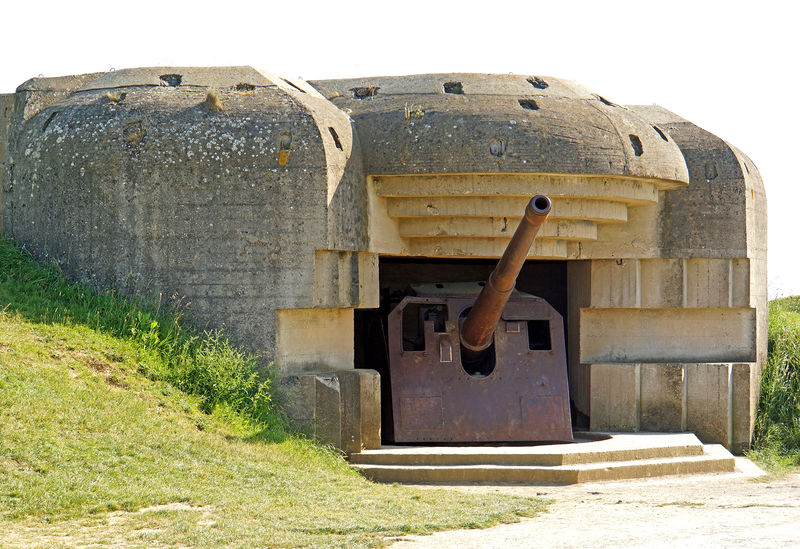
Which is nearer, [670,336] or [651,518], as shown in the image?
[651,518]

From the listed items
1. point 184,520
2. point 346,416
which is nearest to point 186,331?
point 346,416

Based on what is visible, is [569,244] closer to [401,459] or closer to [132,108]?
[401,459]

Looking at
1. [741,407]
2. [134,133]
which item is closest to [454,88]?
[134,133]

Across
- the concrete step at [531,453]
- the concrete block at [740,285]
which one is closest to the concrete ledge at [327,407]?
the concrete step at [531,453]

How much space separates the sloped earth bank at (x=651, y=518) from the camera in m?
5.86

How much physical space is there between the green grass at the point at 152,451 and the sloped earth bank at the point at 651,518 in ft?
1.01

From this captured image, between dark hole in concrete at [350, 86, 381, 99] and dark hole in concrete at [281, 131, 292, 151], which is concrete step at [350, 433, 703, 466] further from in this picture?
dark hole in concrete at [350, 86, 381, 99]

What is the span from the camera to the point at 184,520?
6137mm

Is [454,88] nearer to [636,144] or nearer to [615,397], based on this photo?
[636,144]

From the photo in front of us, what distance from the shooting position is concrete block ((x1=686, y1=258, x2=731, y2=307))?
11.2m

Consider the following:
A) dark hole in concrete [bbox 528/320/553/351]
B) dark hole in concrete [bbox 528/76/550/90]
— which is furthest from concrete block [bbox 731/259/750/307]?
dark hole in concrete [bbox 528/76/550/90]

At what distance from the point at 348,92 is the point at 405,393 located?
9.97 feet

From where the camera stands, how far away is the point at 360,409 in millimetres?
9445

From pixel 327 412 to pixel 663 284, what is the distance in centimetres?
407
